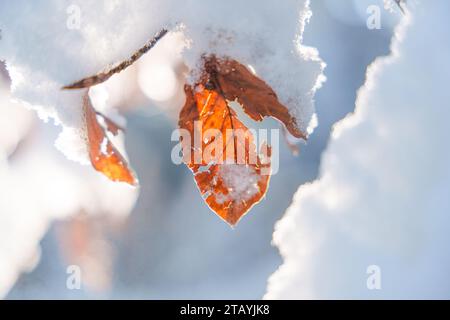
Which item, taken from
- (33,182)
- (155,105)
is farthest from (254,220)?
(33,182)

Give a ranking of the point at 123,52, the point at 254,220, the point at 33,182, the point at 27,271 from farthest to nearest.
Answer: the point at 254,220, the point at 27,271, the point at 33,182, the point at 123,52

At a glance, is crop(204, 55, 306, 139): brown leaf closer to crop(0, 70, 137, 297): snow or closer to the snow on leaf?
the snow on leaf

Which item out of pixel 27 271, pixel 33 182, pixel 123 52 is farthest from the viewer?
pixel 27 271

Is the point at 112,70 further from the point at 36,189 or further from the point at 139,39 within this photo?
the point at 36,189

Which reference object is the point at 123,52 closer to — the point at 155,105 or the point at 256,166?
the point at 256,166

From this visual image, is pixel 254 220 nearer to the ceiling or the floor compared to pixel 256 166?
nearer to the ceiling

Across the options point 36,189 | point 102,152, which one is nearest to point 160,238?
point 36,189
